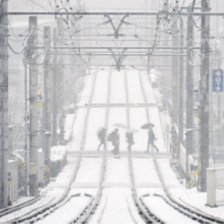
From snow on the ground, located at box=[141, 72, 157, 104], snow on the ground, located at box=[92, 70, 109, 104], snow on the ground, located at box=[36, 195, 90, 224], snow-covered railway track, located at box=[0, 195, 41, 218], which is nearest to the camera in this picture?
snow on the ground, located at box=[36, 195, 90, 224]

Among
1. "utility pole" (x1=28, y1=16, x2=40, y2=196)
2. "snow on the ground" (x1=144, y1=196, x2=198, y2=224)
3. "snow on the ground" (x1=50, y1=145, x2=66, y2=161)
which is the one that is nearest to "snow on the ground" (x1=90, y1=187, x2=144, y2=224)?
"snow on the ground" (x1=144, y1=196, x2=198, y2=224)

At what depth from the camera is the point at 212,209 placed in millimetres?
18656

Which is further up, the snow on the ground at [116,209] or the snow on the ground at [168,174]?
the snow on the ground at [116,209]

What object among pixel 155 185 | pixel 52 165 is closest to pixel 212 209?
pixel 155 185

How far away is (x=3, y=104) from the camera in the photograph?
63.6 ft

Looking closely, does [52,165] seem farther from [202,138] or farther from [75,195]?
[202,138]

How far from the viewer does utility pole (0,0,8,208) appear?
61.9 feet

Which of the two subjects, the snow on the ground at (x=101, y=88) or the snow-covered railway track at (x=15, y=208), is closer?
the snow-covered railway track at (x=15, y=208)

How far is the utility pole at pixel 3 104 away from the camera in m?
18.9

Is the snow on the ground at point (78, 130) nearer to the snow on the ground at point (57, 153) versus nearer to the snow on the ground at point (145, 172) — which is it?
the snow on the ground at point (57, 153)

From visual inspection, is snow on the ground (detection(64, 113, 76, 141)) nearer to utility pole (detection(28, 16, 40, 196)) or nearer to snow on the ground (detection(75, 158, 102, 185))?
snow on the ground (detection(75, 158, 102, 185))

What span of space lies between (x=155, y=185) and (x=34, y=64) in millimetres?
7596

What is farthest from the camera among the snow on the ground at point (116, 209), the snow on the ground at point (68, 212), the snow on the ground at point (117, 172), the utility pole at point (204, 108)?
the snow on the ground at point (117, 172)

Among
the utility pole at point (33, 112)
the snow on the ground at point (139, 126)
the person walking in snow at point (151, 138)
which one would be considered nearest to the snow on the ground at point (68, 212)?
the utility pole at point (33, 112)
